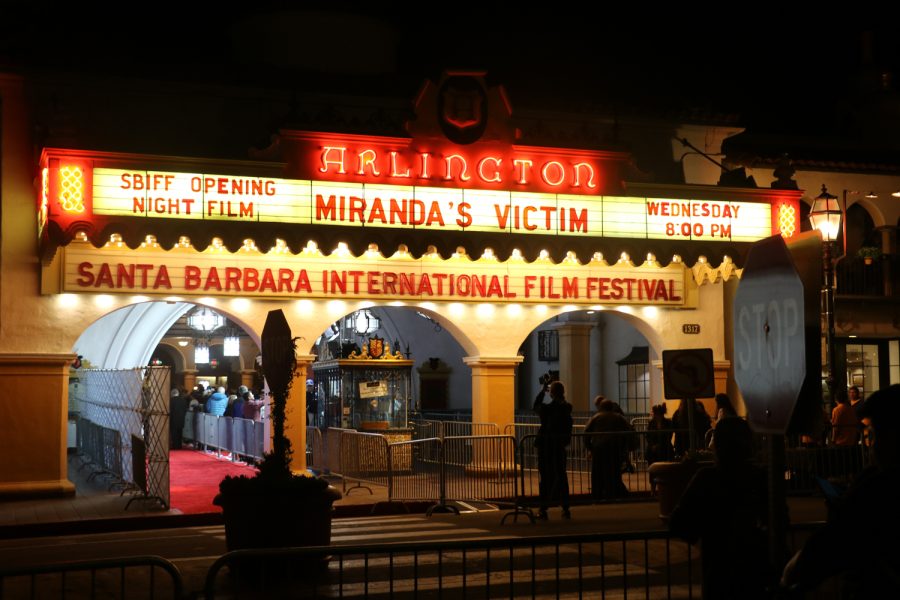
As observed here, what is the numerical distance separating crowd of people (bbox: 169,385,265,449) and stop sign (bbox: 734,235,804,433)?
22.3 meters

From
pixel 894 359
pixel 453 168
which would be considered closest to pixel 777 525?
pixel 453 168

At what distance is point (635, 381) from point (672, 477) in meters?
18.7

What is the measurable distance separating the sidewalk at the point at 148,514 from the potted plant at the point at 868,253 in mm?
9124

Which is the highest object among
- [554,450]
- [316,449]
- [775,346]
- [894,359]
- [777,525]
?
[775,346]

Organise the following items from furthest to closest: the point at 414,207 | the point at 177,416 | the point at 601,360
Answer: the point at 601,360
the point at 177,416
the point at 414,207

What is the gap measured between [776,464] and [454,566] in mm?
7019

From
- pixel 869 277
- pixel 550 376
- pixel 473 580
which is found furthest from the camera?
pixel 550 376

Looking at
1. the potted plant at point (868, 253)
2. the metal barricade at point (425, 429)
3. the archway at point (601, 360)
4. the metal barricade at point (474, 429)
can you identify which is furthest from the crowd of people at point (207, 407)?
the potted plant at point (868, 253)

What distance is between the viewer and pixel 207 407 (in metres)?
32.8

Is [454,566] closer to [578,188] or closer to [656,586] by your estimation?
[656,586]

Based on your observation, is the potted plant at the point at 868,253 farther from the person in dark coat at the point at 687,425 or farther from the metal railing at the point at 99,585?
the metal railing at the point at 99,585

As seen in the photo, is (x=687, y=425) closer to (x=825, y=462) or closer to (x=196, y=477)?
(x=825, y=462)

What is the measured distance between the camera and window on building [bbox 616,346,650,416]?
1240 inches

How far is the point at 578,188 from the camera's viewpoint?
19.3 m
